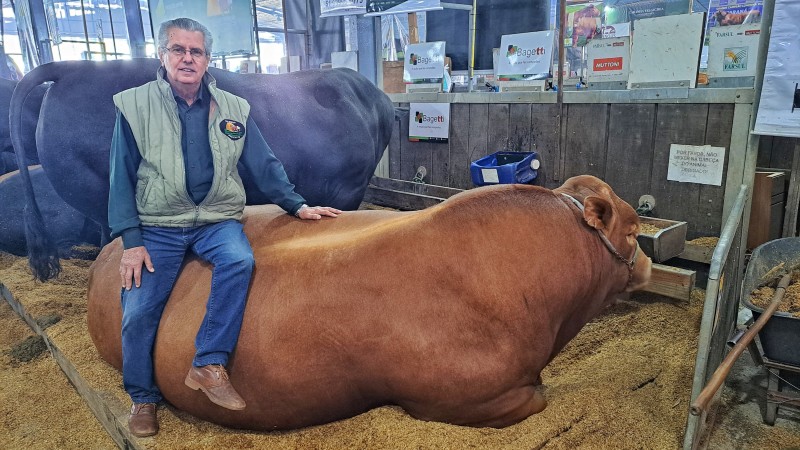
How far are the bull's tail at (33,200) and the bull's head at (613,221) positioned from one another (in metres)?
3.05

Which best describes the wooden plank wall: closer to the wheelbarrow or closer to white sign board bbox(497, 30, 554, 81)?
white sign board bbox(497, 30, 554, 81)

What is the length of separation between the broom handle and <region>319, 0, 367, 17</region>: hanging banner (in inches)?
213

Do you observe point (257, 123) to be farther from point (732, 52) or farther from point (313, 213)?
point (732, 52)

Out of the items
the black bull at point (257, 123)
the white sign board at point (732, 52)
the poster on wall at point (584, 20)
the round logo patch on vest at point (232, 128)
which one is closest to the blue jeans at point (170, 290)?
the round logo patch on vest at point (232, 128)

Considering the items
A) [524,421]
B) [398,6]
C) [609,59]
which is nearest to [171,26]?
[524,421]

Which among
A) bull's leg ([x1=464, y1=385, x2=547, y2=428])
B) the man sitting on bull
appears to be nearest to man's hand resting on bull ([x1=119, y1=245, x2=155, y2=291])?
the man sitting on bull

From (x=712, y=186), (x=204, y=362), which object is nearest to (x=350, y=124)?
(x=712, y=186)

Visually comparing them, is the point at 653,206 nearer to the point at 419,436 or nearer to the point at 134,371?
the point at 419,436

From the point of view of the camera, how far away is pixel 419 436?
6.45 ft

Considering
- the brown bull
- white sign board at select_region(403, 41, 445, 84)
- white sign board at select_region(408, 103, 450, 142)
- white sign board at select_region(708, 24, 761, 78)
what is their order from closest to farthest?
the brown bull → white sign board at select_region(708, 24, 761, 78) → white sign board at select_region(408, 103, 450, 142) → white sign board at select_region(403, 41, 445, 84)

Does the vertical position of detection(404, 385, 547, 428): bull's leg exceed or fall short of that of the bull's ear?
it falls short

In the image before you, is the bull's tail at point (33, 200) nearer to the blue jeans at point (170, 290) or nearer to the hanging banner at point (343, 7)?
the blue jeans at point (170, 290)

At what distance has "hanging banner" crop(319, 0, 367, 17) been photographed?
22.0 ft

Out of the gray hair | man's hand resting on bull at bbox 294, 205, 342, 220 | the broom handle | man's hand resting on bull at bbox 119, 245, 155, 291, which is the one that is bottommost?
the broom handle
